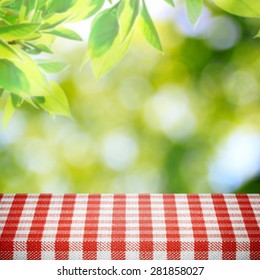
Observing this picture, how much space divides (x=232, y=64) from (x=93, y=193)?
2.37ft

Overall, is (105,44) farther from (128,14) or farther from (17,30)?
(17,30)

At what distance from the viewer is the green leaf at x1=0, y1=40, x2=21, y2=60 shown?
2.39 meters

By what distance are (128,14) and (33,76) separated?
16.2 inches

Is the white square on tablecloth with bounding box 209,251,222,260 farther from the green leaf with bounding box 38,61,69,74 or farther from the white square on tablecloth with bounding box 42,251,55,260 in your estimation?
the green leaf with bounding box 38,61,69,74

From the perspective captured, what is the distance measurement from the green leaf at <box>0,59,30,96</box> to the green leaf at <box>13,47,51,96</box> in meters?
0.01

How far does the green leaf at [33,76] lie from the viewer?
2414 millimetres

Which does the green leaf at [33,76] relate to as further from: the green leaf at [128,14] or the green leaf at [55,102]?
the green leaf at [128,14]

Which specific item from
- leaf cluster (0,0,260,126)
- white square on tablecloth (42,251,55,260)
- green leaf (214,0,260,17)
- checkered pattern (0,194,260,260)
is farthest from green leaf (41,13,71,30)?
white square on tablecloth (42,251,55,260)

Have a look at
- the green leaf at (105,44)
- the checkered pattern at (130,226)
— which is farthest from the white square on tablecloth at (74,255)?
the green leaf at (105,44)

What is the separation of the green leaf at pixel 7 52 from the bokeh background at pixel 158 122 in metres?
0.15

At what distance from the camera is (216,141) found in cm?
251

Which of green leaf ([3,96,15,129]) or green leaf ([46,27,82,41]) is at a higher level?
green leaf ([46,27,82,41])

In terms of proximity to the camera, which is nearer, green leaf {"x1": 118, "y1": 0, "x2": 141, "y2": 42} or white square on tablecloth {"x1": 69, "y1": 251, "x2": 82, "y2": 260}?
white square on tablecloth {"x1": 69, "y1": 251, "x2": 82, "y2": 260}

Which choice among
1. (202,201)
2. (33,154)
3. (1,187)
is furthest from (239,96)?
(1,187)
